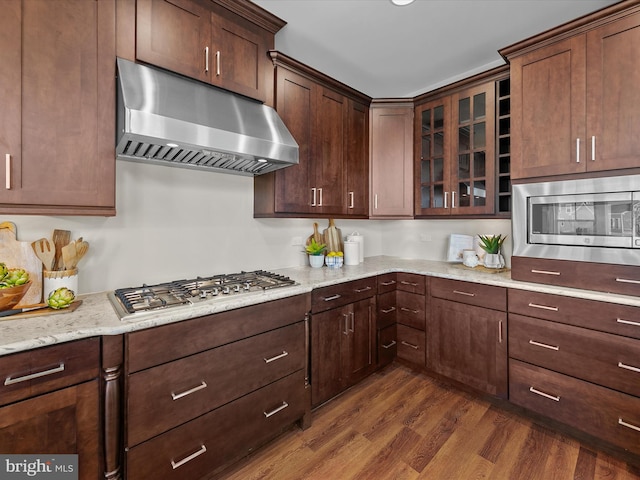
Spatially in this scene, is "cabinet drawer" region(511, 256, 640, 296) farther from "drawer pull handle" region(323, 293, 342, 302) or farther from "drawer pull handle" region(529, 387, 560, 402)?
"drawer pull handle" region(323, 293, 342, 302)

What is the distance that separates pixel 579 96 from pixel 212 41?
7.37 feet

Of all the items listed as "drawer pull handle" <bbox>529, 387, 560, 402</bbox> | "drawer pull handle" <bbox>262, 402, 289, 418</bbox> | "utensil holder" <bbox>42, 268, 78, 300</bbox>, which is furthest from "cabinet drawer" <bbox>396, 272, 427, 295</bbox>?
"utensil holder" <bbox>42, 268, 78, 300</bbox>

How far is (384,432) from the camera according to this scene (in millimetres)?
1976

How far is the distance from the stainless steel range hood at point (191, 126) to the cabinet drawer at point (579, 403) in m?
2.12

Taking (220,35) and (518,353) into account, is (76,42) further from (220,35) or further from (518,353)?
(518,353)

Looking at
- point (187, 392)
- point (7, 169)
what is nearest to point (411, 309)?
point (187, 392)

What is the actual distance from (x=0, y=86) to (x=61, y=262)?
835 mm

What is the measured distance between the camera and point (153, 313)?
4.46 feet

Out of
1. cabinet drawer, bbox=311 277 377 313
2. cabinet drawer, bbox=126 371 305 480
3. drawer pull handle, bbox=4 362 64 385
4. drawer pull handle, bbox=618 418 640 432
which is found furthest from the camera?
cabinet drawer, bbox=311 277 377 313

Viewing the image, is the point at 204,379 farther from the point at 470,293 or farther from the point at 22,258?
the point at 470,293

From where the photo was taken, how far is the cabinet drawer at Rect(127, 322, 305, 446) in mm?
1308

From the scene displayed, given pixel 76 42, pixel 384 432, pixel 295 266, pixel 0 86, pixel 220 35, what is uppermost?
pixel 220 35

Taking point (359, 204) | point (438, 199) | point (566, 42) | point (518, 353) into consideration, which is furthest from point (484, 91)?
point (518, 353)

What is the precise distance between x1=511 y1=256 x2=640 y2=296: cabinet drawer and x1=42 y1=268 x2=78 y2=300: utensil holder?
8.99ft
